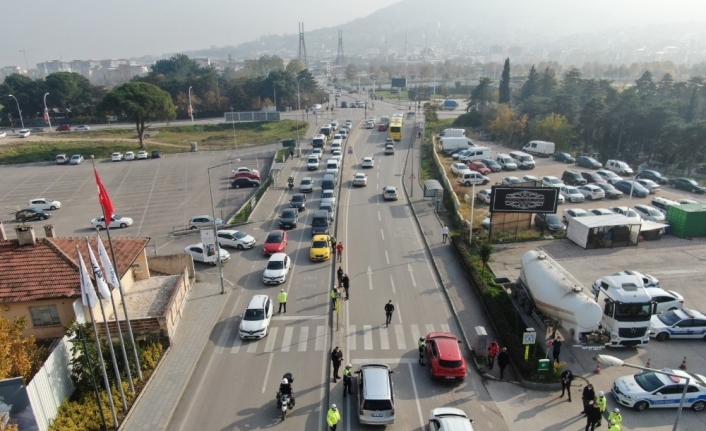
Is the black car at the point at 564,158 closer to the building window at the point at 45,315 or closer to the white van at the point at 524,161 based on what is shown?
the white van at the point at 524,161

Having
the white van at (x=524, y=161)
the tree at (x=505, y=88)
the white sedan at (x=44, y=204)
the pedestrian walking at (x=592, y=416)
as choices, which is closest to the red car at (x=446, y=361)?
the pedestrian walking at (x=592, y=416)

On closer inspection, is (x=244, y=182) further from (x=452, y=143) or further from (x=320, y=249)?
(x=452, y=143)

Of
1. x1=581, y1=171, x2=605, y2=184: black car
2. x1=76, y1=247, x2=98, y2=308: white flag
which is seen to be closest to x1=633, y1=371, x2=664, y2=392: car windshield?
x1=76, y1=247, x2=98, y2=308: white flag

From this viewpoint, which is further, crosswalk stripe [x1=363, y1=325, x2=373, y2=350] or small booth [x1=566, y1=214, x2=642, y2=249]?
small booth [x1=566, y1=214, x2=642, y2=249]

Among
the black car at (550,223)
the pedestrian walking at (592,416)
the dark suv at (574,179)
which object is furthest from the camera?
the dark suv at (574,179)

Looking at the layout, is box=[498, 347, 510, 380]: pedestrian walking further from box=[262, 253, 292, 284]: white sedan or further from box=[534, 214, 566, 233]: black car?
box=[534, 214, 566, 233]: black car

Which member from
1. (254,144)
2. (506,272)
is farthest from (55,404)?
(254,144)
